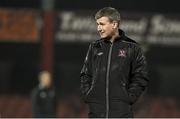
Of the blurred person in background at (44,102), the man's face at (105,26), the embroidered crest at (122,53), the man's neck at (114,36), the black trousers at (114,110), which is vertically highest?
the man's face at (105,26)

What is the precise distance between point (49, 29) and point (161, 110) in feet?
8.88

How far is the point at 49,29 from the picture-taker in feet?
43.2

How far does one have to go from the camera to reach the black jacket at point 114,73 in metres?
4.73

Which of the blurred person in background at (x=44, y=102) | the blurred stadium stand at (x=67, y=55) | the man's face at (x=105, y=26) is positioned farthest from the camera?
the blurred stadium stand at (x=67, y=55)

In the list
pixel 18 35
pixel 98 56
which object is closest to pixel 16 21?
pixel 18 35

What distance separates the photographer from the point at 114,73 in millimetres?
4727

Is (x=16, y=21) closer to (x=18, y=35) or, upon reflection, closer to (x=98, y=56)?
(x=18, y=35)

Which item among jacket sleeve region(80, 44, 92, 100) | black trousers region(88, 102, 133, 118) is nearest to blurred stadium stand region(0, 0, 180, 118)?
jacket sleeve region(80, 44, 92, 100)

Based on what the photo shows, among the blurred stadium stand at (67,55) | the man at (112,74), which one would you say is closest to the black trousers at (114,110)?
the man at (112,74)

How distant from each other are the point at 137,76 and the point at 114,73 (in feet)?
0.58

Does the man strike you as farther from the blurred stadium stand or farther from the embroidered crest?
the blurred stadium stand

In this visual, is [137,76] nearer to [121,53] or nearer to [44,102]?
[121,53]

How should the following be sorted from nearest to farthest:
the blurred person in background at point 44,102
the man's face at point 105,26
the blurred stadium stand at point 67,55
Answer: the man's face at point 105,26
the blurred person in background at point 44,102
the blurred stadium stand at point 67,55

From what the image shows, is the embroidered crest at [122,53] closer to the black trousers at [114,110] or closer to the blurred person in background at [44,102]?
the black trousers at [114,110]
